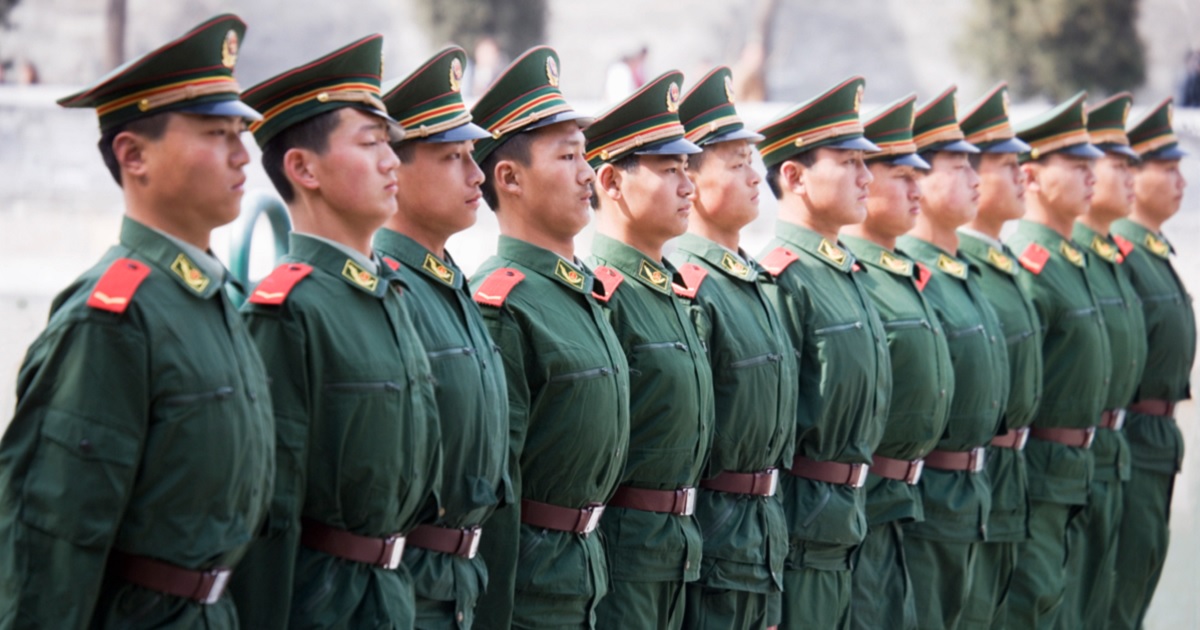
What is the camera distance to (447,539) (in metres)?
3.71

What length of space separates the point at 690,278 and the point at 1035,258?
2526mm

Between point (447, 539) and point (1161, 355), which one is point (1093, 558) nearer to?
point (1161, 355)

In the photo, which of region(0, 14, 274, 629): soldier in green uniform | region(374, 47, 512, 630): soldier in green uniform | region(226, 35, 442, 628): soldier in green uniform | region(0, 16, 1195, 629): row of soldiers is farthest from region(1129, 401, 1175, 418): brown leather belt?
region(0, 14, 274, 629): soldier in green uniform

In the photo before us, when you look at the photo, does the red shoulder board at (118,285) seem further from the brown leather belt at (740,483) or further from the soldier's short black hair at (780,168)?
the soldier's short black hair at (780,168)

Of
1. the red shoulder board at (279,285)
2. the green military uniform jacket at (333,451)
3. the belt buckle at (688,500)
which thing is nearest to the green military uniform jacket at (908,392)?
the belt buckle at (688,500)

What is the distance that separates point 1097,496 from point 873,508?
6.32 ft

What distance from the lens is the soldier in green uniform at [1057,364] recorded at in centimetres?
654

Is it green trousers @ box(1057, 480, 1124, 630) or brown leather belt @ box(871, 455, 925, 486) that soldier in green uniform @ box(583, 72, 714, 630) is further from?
green trousers @ box(1057, 480, 1124, 630)

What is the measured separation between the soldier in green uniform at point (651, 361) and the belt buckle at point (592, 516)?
0.17m

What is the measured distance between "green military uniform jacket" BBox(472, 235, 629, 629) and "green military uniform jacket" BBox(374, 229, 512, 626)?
0.47 feet

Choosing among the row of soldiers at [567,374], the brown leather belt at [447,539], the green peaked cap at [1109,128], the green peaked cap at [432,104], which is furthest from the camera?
the green peaked cap at [1109,128]

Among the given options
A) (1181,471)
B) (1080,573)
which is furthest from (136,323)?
(1181,471)

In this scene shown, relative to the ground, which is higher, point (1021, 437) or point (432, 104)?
point (432, 104)

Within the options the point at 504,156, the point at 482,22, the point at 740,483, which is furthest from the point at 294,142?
the point at 482,22
